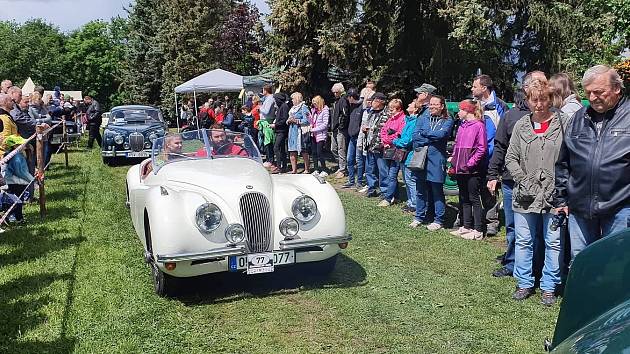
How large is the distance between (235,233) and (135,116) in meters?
13.7

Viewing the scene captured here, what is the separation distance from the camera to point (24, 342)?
468 cm

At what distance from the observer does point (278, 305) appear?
546 centimetres

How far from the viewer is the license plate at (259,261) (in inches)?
211

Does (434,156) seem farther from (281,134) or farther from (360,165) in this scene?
(281,134)

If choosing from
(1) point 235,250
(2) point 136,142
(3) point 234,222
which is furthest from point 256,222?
(2) point 136,142

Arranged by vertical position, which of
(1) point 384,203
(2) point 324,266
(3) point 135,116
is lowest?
(1) point 384,203

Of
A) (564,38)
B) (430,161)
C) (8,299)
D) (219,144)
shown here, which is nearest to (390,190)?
(430,161)

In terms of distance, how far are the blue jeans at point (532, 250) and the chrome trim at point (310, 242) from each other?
5.43ft

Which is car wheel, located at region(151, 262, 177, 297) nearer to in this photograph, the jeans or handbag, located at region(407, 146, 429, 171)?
handbag, located at region(407, 146, 429, 171)

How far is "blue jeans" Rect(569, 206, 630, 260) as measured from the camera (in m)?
4.36

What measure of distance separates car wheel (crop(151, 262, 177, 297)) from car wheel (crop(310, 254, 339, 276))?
146 cm

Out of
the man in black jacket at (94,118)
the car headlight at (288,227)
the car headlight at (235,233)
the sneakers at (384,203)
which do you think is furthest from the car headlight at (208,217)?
the man in black jacket at (94,118)

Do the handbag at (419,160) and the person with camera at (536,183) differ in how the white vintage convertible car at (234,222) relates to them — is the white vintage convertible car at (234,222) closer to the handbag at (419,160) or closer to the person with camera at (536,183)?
the person with camera at (536,183)

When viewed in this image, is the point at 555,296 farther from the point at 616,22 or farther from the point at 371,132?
the point at 616,22
